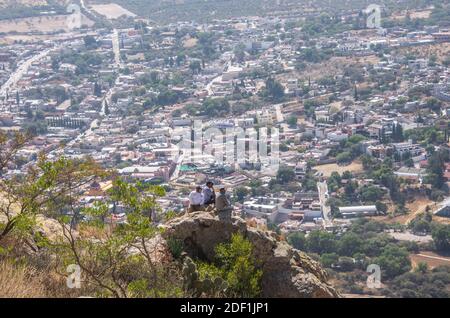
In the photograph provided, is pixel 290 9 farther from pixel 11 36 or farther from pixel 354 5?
pixel 11 36

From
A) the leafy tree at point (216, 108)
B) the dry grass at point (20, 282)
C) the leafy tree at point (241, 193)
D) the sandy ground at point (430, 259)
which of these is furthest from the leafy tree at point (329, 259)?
the leafy tree at point (216, 108)

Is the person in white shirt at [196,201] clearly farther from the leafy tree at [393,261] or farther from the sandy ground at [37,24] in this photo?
the sandy ground at [37,24]

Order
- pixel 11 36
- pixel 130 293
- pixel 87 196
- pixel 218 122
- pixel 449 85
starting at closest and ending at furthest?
pixel 130 293, pixel 87 196, pixel 218 122, pixel 449 85, pixel 11 36

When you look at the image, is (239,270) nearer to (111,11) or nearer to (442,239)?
(442,239)

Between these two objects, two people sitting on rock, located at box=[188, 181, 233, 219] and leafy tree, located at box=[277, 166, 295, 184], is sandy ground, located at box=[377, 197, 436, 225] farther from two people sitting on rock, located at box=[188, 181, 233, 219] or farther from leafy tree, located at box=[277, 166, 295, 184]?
two people sitting on rock, located at box=[188, 181, 233, 219]

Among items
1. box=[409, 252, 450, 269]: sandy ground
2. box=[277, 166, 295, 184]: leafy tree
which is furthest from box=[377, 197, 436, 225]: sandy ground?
box=[277, 166, 295, 184]: leafy tree
